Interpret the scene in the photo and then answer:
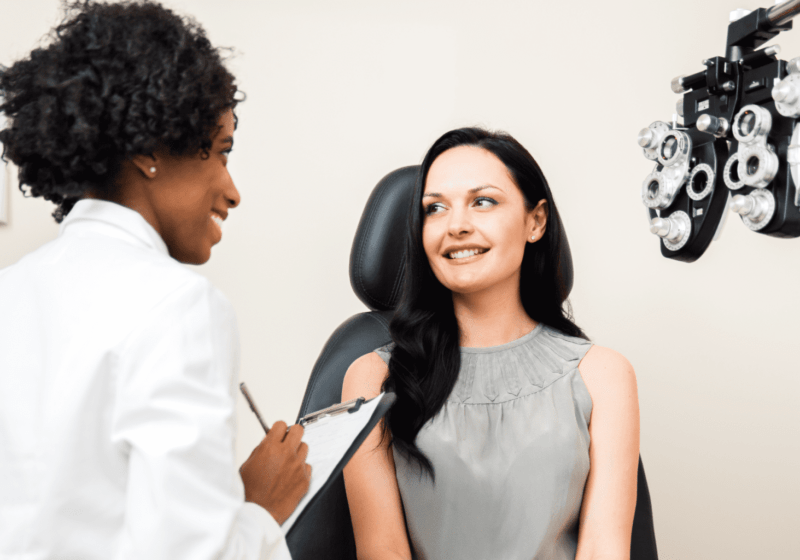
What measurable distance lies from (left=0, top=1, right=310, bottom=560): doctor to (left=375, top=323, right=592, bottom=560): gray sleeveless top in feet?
1.70

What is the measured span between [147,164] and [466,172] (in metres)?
0.75

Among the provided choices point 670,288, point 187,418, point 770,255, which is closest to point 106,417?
point 187,418

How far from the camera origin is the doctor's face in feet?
2.44

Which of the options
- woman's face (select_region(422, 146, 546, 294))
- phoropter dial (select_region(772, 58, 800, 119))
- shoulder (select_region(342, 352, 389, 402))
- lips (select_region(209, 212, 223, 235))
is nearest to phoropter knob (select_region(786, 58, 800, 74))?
phoropter dial (select_region(772, 58, 800, 119))

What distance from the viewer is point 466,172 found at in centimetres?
136

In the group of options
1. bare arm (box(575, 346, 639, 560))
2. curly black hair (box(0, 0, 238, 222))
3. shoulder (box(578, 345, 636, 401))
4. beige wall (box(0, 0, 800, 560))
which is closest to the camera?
curly black hair (box(0, 0, 238, 222))

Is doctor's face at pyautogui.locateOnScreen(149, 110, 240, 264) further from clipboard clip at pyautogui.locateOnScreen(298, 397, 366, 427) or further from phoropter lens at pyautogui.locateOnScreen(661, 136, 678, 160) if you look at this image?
phoropter lens at pyautogui.locateOnScreen(661, 136, 678, 160)

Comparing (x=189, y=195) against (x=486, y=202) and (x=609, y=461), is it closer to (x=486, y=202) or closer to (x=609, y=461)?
(x=486, y=202)

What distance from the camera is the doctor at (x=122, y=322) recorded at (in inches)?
23.0

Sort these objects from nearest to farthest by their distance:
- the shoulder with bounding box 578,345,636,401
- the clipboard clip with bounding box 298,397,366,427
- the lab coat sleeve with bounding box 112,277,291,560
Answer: the lab coat sleeve with bounding box 112,277,291,560
the clipboard clip with bounding box 298,397,366,427
the shoulder with bounding box 578,345,636,401

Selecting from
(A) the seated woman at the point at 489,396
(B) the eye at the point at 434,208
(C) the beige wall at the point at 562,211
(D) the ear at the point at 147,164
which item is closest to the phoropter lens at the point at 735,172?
(A) the seated woman at the point at 489,396

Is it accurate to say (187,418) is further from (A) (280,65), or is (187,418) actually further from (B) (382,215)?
(A) (280,65)

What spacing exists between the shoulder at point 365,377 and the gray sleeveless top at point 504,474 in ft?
0.43

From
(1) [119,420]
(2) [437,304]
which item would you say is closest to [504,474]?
(2) [437,304]
